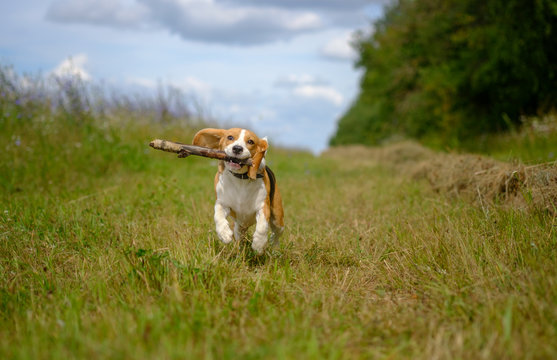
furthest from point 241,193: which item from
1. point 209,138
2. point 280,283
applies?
point 280,283

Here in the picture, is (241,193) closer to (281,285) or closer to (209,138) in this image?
(209,138)

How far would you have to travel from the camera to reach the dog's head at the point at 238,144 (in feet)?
11.8

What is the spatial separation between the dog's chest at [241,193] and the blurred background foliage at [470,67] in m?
10.4

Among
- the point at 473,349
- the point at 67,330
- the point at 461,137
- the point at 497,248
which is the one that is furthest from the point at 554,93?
the point at 67,330

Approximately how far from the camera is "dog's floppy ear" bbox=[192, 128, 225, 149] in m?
3.94

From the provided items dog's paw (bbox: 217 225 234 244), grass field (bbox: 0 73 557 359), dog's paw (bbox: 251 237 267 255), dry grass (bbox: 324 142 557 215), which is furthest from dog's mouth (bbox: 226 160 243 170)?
dry grass (bbox: 324 142 557 215)

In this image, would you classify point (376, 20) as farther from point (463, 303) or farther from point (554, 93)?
point (463, 303)

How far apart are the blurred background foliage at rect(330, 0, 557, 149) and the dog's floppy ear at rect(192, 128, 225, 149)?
407 inches

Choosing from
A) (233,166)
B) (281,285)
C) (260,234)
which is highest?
(233,166)

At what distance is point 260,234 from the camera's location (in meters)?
3.64

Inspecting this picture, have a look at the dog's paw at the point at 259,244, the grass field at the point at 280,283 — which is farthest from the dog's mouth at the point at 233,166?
the grass field at the point at 280,283

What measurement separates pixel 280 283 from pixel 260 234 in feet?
1.86

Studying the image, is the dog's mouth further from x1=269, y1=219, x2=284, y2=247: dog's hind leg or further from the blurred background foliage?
the blurred background foliage

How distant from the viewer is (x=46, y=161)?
7.33m
